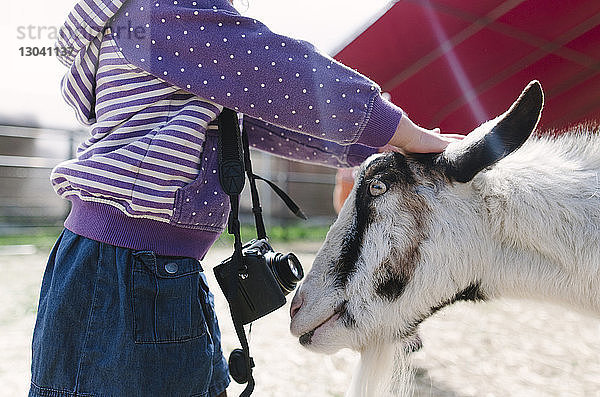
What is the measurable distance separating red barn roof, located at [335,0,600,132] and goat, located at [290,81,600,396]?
1077 millimetres

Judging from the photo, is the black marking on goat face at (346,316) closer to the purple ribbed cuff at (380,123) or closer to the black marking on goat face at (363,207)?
the black marking on goat face at (363,207)

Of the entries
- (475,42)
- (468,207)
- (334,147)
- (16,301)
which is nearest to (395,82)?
(475,42)

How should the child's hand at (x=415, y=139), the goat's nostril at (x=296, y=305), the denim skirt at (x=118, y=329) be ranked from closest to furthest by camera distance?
the denim skirt at (x=118, y=329) < the child's hand at (x=415, y=139) < the goat's nostril at (x=296, y=305)

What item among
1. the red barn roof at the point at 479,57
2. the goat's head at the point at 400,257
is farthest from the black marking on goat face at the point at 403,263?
the red barn roof at the point at 479,57

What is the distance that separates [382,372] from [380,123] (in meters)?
0.70

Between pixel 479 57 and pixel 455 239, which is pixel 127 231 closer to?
pixel 455 239

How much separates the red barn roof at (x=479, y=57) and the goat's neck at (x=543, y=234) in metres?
1.21

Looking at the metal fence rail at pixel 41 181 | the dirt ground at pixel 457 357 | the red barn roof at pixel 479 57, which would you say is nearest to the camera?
the red barn roof at pixel 479 57

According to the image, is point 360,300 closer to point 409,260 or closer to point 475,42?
point 409,260

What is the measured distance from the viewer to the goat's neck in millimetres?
1300

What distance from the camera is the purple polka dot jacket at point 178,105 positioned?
120 cm

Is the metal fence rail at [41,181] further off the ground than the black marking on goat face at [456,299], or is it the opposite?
the black marking on goat face at [456,299]

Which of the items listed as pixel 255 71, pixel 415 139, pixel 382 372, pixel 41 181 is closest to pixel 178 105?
pixel 255 71

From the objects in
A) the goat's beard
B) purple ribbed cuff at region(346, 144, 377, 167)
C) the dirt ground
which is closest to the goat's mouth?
the goat's beard
